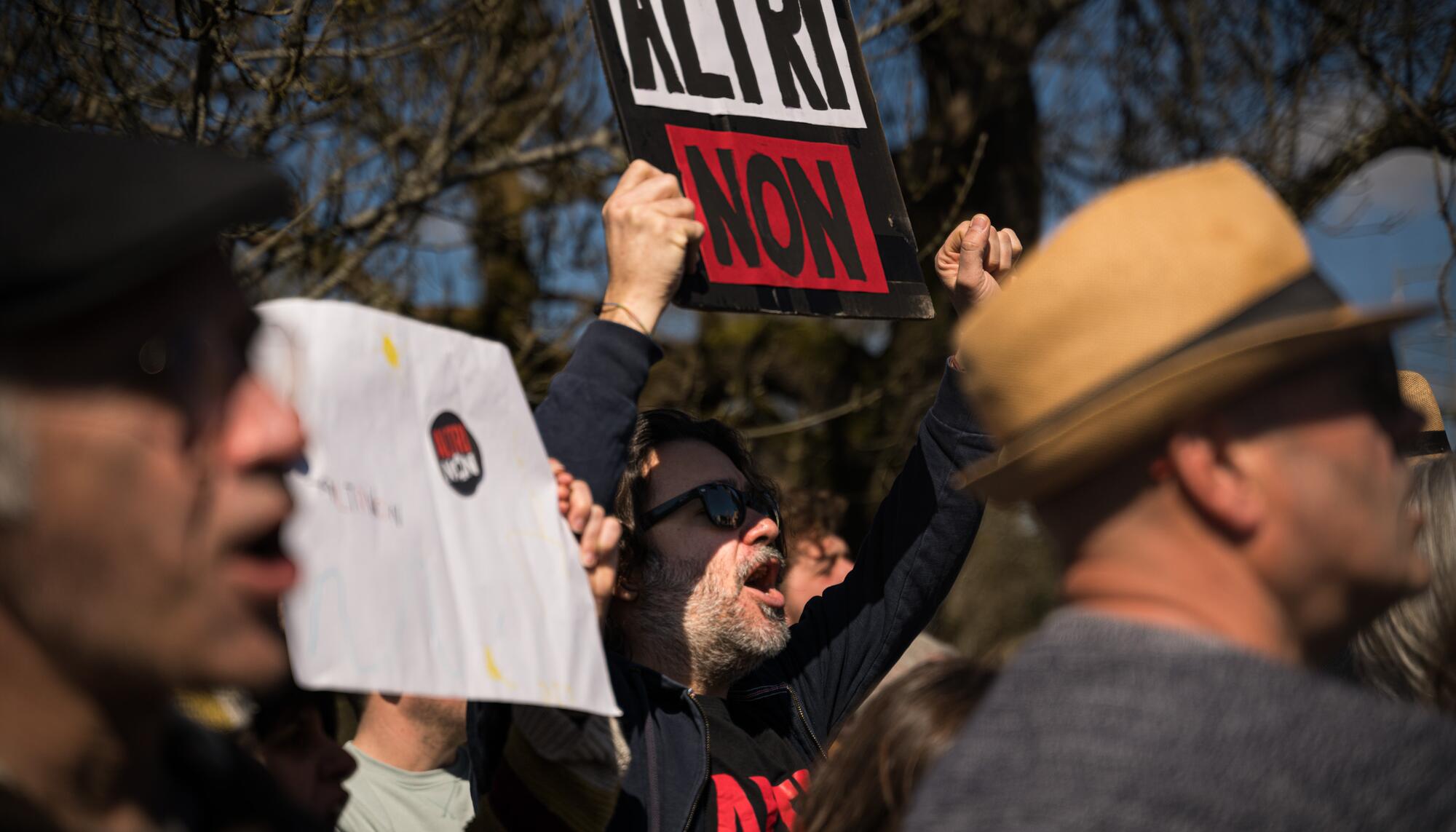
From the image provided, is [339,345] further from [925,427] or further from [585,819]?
[925,427]

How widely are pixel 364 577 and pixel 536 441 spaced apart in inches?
15.3

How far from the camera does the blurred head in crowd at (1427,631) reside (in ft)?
6.26

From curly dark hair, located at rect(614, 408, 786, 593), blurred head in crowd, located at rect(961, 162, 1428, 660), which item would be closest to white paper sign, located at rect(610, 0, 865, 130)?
curly dark hair, located at rect(614, 408, 786, 593)

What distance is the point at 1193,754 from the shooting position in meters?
1.19

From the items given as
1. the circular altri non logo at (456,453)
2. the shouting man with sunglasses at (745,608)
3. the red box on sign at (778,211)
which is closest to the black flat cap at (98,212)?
the circular altri non logo at (456,453)

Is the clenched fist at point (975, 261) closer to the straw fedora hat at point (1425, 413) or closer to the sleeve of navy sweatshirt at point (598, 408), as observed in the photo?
the sleeve of navy sweatshirt at point (598, 408)

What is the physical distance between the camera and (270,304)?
4.75ft

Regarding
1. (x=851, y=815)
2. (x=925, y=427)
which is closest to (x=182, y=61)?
(x=925, y=427)

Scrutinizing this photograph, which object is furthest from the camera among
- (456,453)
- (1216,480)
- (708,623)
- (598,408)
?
(708,623)

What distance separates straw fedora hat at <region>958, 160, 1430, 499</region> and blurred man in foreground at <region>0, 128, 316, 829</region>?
29.2 inches

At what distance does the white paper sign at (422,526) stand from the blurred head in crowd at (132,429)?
0.60 feet

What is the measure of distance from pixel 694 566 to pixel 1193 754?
1502 mm

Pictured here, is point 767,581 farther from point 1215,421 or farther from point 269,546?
point 269,546

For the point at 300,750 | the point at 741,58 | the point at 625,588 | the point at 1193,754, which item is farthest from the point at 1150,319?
the point at 625,588
